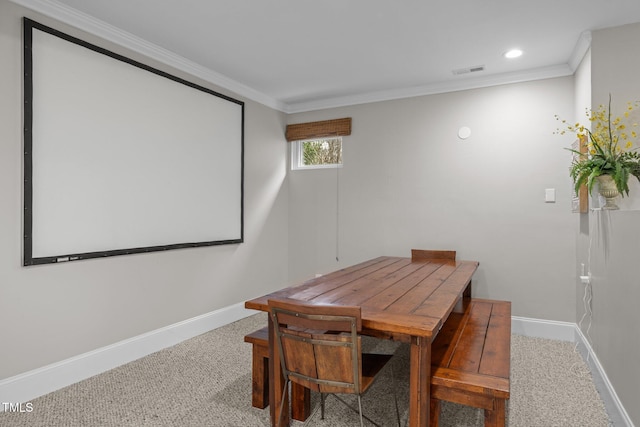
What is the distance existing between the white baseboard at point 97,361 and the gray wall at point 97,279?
44 millimetres

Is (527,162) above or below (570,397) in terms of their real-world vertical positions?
above

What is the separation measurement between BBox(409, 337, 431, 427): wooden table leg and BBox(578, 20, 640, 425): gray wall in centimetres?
106

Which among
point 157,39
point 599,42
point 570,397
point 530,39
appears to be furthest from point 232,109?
point 570,397

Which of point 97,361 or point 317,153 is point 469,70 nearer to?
point 317,153

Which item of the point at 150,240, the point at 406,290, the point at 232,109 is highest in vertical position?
the point at 232,109

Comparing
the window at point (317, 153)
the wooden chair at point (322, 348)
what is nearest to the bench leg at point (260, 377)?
the wooden chair at point (322, 348)

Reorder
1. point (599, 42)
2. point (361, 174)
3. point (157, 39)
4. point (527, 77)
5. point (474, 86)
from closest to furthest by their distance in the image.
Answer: point (599, 42), point (157, 39), point (527, 77), point (474, 86), point (361, 174)

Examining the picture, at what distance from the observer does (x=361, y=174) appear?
4.34 m

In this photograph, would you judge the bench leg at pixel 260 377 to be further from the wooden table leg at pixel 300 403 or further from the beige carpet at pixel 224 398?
the wooden table leg at pixel 300 403

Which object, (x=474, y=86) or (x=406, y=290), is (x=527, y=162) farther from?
(x=406, y=290)

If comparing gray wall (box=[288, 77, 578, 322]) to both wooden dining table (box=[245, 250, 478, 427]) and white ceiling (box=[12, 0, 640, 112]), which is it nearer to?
white ceiling (box=[12, 0, 640, 112])

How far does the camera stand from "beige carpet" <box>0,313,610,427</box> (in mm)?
2084

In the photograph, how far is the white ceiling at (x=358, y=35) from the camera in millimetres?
2430

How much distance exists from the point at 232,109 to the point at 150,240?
5.29 feet
